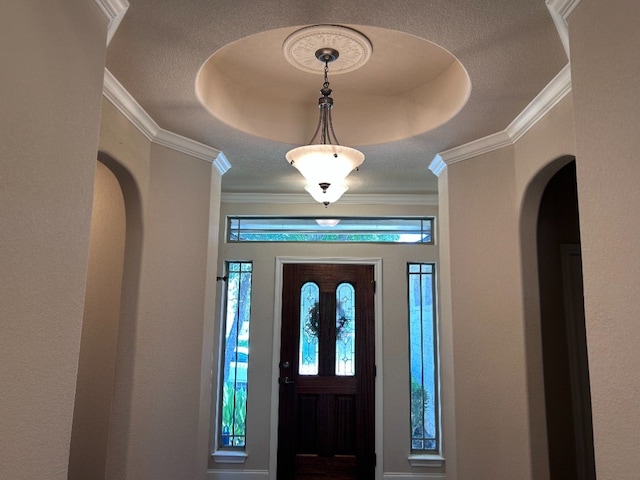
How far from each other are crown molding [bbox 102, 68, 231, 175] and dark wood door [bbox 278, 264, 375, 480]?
5.04ft

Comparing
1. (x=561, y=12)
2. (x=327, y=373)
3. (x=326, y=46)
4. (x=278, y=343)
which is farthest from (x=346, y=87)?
(x=327, y=373)

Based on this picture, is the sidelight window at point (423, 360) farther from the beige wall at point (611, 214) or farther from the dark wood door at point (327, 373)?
the beige wall at point (611, 214)

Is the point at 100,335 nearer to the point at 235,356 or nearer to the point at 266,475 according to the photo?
the point at 235,356

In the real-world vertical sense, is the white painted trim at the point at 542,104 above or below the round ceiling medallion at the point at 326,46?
below

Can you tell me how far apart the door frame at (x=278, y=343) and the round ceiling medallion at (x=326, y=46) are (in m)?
2.17

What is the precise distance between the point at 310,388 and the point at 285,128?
241 centimetres

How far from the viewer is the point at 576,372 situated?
3.10 metres

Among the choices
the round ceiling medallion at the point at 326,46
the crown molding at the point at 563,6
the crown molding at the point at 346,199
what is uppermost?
the round ceiling medallion at the point at 326,46

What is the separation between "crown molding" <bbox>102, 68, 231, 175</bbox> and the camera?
2.50 m

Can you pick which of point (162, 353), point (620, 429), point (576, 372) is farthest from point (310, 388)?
point (620, 429)

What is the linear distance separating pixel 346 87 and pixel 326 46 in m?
0.61

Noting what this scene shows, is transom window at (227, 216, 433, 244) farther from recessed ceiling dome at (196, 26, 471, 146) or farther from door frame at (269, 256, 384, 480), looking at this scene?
recessed ceiling dome at (196, 26, 471, 146)

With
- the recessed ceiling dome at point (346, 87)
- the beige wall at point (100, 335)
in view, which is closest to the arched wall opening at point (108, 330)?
the beige wall at point (100, 335)

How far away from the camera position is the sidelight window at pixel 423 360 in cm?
450
